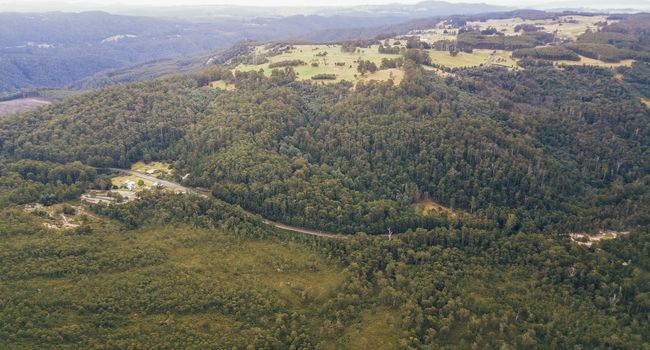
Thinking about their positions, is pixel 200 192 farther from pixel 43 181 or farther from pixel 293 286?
pixel 293 286

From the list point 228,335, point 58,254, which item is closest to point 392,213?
point 228,335

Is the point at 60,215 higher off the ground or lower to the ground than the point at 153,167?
lower

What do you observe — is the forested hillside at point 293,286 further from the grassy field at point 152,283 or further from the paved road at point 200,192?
the paved road at point 200,192

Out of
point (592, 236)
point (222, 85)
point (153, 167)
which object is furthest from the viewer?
point (222, 85)

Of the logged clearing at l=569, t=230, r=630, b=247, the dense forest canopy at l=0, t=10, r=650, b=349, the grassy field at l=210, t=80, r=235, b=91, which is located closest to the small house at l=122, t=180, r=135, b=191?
the dense forest canopy at l=0, t=10, r=650, b=349

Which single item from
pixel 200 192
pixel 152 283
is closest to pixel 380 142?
pixel 200 192

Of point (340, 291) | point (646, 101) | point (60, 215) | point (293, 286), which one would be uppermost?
point (646, 101)

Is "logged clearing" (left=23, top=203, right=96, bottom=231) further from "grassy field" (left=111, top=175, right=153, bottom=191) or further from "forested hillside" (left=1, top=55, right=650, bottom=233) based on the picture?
"forested hillside" (left=1, top=55, right=650, bottom=233)

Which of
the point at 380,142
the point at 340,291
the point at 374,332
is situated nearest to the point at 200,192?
the point at 380,142

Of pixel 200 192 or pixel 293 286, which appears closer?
pixel 293 286

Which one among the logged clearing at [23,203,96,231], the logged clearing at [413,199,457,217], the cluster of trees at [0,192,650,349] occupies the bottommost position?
the cluster of trees at [0,192,650,349]

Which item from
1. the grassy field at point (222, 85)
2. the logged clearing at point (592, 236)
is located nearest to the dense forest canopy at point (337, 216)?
the logged clearing at point (592, 236)

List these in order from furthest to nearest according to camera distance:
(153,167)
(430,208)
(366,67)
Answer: (366,67), (153,167), (430,208)
